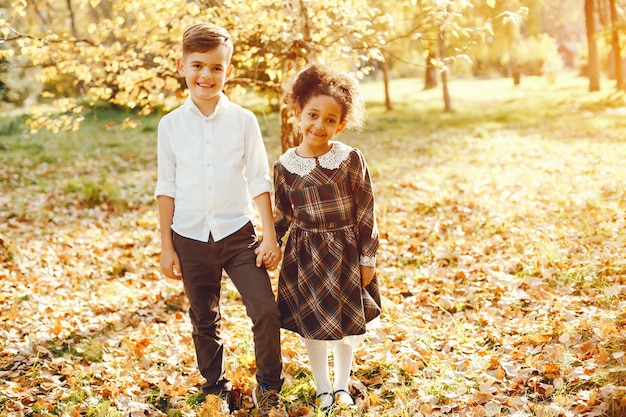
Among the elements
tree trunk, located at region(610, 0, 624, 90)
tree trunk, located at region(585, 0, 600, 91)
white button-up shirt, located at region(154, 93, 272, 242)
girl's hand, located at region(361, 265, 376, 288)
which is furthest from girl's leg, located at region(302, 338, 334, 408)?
tree trunk, located at region(585, 0, 600, 91)

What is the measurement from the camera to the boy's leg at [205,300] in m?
3.27

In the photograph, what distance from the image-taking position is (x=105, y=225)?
7.87 meters

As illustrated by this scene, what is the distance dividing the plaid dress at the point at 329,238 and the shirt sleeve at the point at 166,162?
2.00ft

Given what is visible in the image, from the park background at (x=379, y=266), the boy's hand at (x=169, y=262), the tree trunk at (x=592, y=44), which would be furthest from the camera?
the tree trunk at (x=592, y=44)

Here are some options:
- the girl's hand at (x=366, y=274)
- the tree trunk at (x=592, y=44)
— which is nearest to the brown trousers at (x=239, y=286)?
the girl's hand at (x=366, y=274)

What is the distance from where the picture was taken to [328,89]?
3160 millimetres

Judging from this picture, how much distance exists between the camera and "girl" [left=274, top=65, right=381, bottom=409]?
318 cm

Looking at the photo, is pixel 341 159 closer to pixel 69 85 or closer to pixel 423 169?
pixel 423 169

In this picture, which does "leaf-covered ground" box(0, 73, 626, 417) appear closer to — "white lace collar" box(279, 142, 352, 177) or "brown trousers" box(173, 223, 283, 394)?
"brown trousers" box(173, 223, 283, 394)

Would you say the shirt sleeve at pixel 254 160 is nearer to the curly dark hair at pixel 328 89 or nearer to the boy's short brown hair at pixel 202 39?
the curly dark hair at pixel 328 89

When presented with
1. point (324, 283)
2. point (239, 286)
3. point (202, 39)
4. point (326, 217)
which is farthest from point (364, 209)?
point (202, 39)

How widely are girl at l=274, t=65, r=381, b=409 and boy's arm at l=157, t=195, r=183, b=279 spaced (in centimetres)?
63

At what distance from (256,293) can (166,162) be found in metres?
0.93

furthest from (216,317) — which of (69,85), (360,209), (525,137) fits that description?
(69,85)
